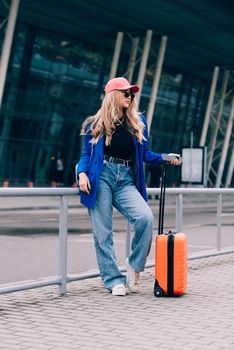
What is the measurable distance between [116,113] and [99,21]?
2841cm

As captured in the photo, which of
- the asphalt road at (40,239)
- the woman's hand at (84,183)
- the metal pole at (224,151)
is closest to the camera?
the asphalt road at (40,239)

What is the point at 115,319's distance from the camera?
5984 millimetres

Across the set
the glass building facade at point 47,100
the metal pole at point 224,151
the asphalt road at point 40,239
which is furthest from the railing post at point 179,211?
the metal pole at point 224,151

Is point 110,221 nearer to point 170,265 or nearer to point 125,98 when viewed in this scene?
point 170,265

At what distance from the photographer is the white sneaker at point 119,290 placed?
23.2ft

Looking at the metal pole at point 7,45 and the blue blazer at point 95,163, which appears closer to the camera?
the blue blazer at point 95,163

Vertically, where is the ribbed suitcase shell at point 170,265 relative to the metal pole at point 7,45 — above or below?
below

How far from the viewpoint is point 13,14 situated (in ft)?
93.8

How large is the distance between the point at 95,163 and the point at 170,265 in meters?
1.14

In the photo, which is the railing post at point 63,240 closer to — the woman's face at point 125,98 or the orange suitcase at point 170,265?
the orange suitcase at point 170,265

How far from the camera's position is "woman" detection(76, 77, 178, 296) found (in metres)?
7.13

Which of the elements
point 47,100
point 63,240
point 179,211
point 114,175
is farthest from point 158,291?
point 47,100

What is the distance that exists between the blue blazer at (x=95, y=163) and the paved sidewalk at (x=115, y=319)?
90 cm

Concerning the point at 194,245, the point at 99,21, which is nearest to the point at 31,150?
the point at 99,21
